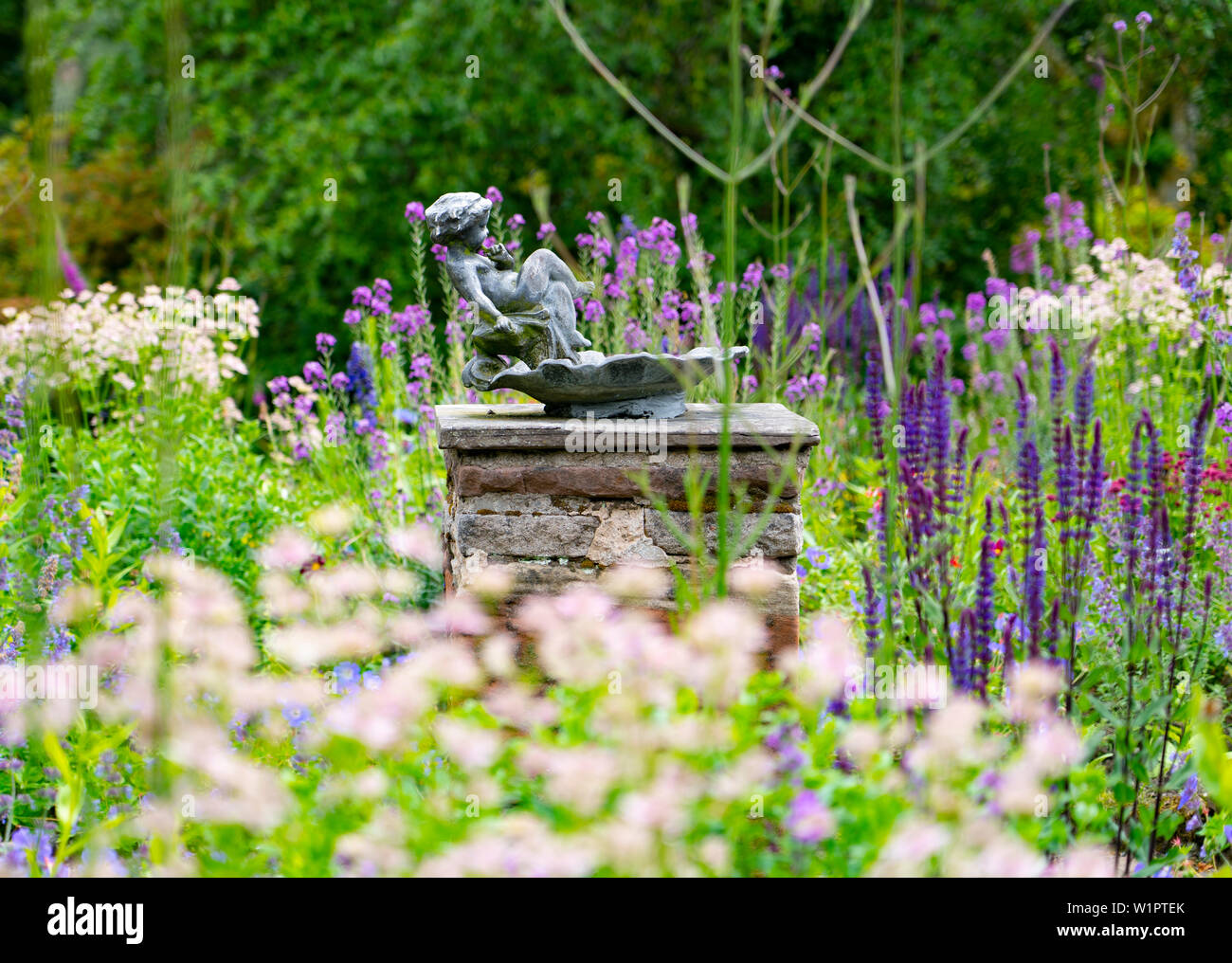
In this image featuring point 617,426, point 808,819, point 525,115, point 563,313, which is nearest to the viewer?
point 808,819

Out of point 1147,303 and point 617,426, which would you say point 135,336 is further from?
point 1147,303

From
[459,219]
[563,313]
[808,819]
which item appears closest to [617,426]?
[563,313]

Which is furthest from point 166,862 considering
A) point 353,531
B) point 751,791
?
point 353,531

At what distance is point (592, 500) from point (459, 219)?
0.79 meters

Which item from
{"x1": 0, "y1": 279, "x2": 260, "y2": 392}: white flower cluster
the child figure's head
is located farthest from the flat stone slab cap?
Result: {"x1": 0, "y1": 279, "x2": 260, "y2": 392}: white flower cluster

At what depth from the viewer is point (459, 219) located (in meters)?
2.87

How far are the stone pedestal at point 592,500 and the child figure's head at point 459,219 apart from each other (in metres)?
0.49

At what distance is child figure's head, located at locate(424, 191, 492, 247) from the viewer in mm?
2869

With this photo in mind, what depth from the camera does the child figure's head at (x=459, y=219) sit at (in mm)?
2869

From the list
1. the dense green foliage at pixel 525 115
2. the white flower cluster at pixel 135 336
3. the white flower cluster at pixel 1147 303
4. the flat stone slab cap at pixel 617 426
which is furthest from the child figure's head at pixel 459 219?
the dense green foliage at pixel 525 115

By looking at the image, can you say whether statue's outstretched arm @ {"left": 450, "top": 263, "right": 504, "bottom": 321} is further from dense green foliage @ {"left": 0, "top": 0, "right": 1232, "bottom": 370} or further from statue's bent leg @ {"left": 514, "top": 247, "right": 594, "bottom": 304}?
dense green foliage @ {"left": 0, "top": 0, "right": 1232, "bottom": 370}

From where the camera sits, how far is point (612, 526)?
277 centimetres

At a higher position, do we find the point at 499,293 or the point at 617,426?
the point at 499,293
